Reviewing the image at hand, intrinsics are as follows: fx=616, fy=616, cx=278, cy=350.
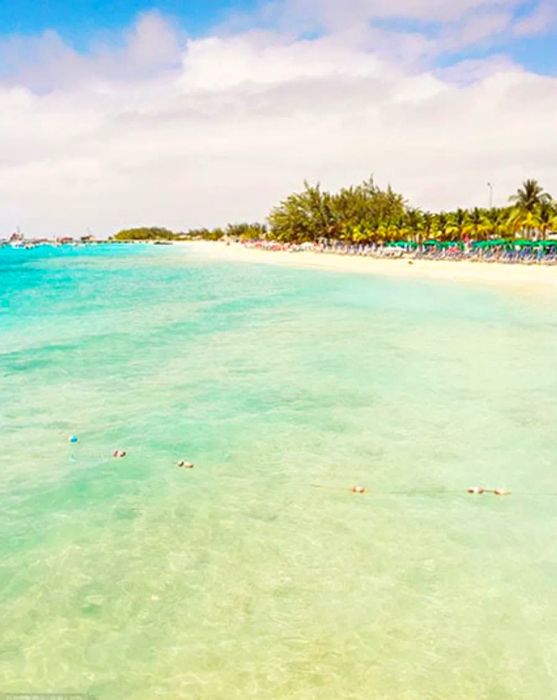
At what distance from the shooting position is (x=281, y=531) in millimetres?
6223

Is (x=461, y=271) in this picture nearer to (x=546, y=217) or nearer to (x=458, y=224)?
(x=546, y=217)

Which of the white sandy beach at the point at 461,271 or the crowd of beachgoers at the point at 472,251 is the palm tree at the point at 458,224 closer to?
the crowd of beachgoers at the point at 472,251

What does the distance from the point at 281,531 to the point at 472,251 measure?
5329cm

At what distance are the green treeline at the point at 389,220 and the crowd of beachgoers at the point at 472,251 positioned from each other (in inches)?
109

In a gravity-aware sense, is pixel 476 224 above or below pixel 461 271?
above

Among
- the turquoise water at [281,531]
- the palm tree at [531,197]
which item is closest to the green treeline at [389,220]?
the palm tree at [531,197]

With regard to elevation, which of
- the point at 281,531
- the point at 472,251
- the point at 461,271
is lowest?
the point at 281,531

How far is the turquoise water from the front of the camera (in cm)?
430

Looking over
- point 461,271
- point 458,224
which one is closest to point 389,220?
point 458,224

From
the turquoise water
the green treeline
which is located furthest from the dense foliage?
the turquoise water

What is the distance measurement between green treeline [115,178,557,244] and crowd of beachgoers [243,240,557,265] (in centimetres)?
278

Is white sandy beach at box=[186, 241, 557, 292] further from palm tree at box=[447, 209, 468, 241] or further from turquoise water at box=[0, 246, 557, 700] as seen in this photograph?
turquoise water at box=[0, 246, 557, 700]

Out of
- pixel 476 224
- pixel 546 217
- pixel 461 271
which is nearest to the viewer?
pixel 461 271

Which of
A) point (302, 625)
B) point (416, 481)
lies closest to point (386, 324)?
point (416, 481)
